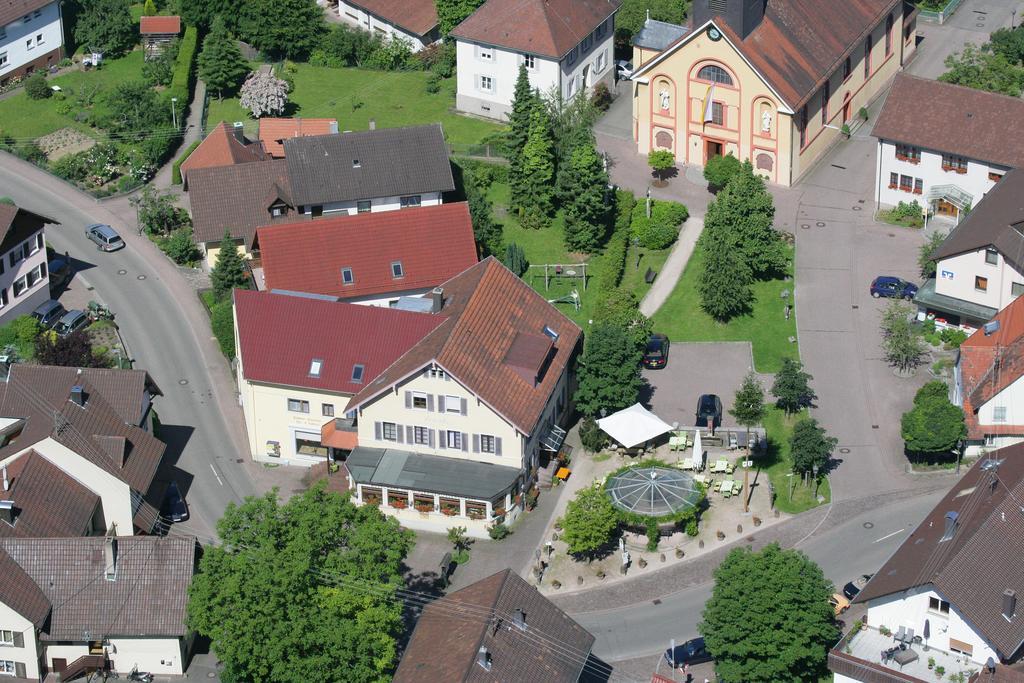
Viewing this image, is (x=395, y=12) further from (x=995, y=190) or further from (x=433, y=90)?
(x=995, y=190)

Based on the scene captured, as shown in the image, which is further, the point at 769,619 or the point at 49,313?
the point at 49,313

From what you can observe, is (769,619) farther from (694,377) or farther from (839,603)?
(694,377)

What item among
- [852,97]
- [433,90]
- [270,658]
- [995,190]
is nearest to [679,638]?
[270,658]

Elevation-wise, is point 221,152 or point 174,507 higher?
point 221,152

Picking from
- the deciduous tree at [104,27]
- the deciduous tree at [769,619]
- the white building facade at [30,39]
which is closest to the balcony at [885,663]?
the deciduous tree at [769,619]

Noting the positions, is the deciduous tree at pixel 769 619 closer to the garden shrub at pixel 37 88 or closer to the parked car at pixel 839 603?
the parked car at pixel 839 603

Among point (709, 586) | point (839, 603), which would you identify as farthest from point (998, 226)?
point (709, 586)

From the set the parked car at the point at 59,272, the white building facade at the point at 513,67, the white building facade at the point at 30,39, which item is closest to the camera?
the parked car at the point at 59,272
